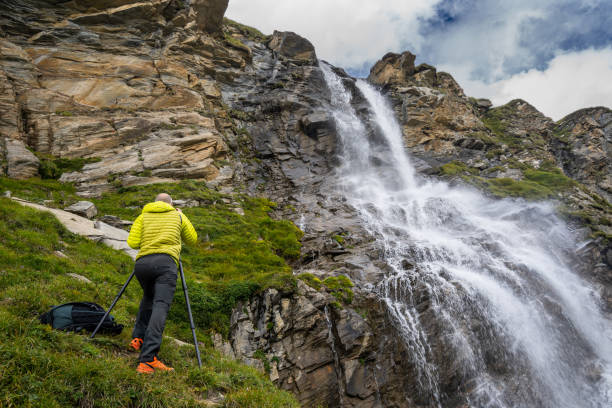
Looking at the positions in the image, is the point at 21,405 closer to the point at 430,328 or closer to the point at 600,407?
the point at 430,328

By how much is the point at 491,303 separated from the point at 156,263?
15.1 metres

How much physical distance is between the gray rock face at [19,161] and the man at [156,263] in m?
17.5

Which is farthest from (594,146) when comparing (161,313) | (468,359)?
(161,313)

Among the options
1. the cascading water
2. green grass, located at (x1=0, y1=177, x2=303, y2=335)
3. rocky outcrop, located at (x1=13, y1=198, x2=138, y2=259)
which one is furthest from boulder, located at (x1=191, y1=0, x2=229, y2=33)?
rocky outcrop, located at (x1=13, y1=198, x2=138, y2=259)

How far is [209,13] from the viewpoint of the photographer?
123 feet

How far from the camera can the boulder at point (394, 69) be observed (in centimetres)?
4750

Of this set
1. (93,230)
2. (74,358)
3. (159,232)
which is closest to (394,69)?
(93,230)

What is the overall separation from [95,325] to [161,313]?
4.65ft

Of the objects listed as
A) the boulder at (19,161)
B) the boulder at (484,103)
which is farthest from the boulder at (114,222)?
the boulder at (484,103)

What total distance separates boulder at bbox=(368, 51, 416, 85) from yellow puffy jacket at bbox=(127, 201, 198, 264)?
1880 inches

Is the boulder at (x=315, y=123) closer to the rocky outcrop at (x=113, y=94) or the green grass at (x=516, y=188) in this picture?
the rocky outcrop at (x=113, y=94)

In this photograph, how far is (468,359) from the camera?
11.9m

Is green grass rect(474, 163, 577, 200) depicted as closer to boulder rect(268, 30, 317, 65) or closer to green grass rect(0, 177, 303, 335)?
green grass rect(0, 177, 303, 335)

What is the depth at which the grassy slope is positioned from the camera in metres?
3.30
